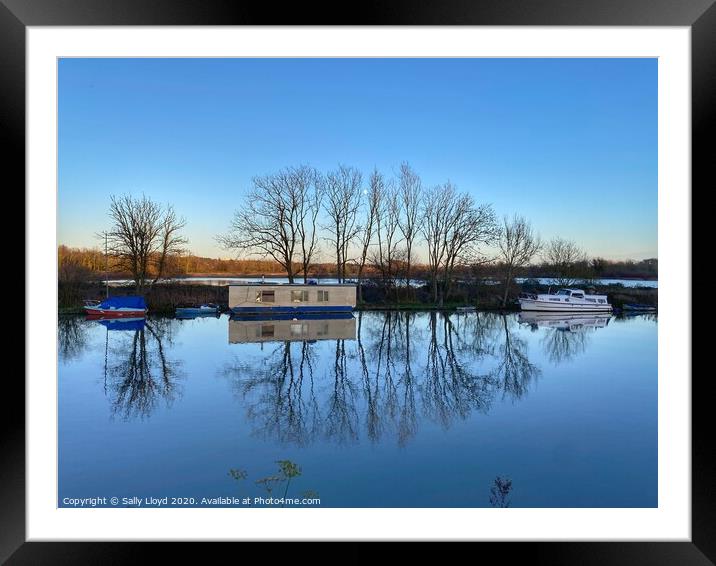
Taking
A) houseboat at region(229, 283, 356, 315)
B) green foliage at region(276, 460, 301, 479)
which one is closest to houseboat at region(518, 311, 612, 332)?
houseboat at region(229, 283, 356, 315)

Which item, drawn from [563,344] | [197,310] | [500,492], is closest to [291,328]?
[197,310]

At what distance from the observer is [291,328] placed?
697 cm

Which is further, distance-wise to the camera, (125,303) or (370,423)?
(125,303)

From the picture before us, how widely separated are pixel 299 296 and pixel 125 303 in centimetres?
279

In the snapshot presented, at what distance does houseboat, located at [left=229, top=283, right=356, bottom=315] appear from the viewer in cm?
764

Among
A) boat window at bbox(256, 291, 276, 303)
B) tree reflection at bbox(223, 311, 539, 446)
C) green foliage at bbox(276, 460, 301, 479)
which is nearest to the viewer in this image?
green foliage at bbox(276, 460, 301, 479)

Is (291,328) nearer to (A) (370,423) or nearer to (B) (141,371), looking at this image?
(B) (141,371)

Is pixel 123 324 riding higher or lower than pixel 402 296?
lower

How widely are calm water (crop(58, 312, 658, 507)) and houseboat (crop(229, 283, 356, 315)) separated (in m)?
1.90

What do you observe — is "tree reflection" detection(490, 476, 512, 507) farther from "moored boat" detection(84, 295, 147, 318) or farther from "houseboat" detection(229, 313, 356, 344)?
"moored boat" detection(84, 295, 147, 318)

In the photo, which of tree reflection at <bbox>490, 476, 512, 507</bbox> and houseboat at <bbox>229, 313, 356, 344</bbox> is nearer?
tree reflection at <bbox>490, 476, 512, 507</bbox>
